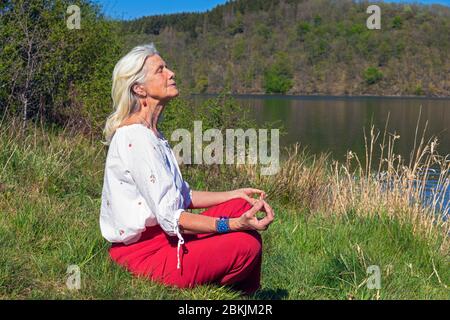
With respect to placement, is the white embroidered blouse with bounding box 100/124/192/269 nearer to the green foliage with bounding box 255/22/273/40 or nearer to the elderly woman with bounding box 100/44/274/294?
the elderly woman with bounding box 100/44/274/294

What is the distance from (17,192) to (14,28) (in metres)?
4.51

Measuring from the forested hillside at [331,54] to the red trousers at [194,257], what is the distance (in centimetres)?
7257

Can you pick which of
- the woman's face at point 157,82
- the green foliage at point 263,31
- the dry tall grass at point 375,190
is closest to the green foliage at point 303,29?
the green foliage at point 263,31

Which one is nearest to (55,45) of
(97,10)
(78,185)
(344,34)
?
(97,10)

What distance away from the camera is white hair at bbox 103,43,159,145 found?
9.09 ft

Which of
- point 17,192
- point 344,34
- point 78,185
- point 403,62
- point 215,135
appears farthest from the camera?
point 344,34

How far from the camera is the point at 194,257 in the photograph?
105 inches

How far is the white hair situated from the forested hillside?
72435 millimetres

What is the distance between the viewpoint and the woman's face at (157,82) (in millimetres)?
2783

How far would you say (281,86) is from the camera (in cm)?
9006

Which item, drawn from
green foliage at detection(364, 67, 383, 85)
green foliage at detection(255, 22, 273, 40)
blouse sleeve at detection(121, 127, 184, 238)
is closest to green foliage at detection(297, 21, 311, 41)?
green foliage at detection(255, 22, 273, 40)

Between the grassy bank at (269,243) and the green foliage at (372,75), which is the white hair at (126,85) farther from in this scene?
the green foliage at (372,75)

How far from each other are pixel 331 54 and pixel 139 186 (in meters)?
94.6

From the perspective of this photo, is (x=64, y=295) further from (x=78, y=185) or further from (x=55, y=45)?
(x=55, y=45)
